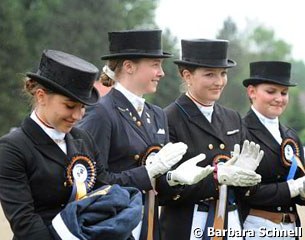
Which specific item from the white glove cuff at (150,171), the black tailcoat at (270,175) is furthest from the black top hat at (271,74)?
the white glove cuff at (150,171)

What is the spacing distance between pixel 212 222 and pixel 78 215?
5.49 ft

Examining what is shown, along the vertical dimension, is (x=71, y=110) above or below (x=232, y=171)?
above

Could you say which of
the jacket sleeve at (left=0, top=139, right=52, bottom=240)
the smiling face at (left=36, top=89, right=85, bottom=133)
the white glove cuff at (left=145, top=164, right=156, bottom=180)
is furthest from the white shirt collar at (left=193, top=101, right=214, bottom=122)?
the jacket sleeve at (left=0, top=139, right=52, bottom=240)

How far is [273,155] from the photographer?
17.7 ft

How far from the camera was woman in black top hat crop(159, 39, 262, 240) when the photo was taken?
4781mm

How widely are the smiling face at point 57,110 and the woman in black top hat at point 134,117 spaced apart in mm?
703

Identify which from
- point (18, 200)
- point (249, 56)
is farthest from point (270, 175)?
point (249, 56)

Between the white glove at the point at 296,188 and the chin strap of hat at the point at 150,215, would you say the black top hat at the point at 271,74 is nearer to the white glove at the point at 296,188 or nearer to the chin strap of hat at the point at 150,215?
the white glove at the point at 296,188

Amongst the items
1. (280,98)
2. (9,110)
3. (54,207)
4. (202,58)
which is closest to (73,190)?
(54,207)

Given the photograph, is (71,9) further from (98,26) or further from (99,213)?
(99,213)

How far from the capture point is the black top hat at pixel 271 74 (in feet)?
18.2

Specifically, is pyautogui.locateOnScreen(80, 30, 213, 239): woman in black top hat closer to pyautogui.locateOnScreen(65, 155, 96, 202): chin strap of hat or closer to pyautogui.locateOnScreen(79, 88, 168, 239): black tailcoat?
pyautogui.locateOnScreen(79, 88, 168, 239): black tailcoat

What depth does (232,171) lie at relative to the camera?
468 centimetres

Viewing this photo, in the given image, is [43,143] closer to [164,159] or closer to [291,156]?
[164,159]
